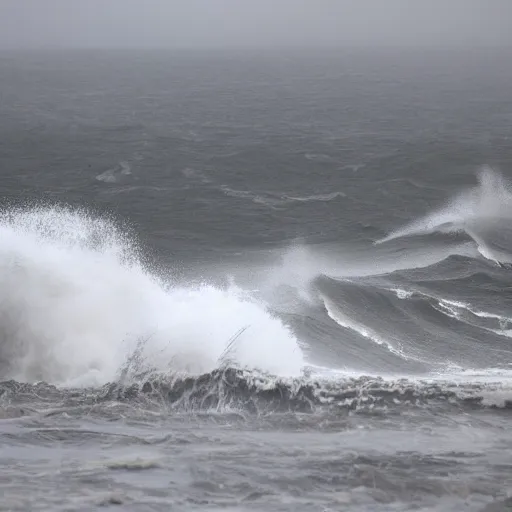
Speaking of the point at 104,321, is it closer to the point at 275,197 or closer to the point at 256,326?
the point at 256,326

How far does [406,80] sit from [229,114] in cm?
6085

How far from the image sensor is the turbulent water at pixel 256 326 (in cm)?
1844

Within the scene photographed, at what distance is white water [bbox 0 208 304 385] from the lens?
84.7ft

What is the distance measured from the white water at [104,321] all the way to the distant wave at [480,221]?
52.0 ft

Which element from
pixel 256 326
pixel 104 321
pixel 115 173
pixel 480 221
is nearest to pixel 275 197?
pixel 115 173

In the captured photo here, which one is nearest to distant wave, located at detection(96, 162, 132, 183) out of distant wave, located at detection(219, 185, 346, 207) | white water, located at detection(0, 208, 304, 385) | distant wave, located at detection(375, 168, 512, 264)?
distant wave, located at detection(219, 185, 346, 207)

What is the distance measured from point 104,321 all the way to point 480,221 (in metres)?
27.9

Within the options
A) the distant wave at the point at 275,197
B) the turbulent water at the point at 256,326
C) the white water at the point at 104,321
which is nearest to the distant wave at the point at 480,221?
the turbulent water at the point at 256,326

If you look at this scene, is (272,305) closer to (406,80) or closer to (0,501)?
(0,501)

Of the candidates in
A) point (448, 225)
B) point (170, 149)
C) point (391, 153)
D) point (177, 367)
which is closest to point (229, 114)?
point (170, 149)

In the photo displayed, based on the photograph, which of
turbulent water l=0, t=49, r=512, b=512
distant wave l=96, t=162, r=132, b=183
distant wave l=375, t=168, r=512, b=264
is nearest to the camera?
turbulent water l=0, t=49, r=512, b=512

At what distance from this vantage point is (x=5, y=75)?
154m

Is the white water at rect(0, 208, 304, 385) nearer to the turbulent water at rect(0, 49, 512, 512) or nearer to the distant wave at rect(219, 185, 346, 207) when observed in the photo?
the turbulent water at rect(0, 49, 512, 512)

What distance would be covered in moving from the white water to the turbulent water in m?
0.10
